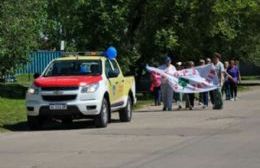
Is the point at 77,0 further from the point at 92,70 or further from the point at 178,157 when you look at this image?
the point at 178,157

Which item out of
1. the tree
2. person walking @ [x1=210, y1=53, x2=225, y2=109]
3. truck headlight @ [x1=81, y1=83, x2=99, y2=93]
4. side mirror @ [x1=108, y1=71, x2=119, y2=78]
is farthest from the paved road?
the tree

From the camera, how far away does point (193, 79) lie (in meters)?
27.5

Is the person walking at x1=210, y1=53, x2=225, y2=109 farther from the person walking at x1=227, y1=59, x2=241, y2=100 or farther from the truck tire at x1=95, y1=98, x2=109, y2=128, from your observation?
the truck tire at x1=95, y1=98, x2=109, y2=128

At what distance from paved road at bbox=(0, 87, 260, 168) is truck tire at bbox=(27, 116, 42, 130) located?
19.9 inches

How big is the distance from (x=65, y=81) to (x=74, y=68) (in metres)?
1.24

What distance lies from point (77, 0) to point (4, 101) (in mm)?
7829

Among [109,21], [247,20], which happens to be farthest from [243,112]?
[247,20]

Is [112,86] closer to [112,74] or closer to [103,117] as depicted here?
[112,74]

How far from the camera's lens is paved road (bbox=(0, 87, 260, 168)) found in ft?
39.8

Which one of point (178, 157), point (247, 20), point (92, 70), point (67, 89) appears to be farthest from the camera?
point (247, 20)

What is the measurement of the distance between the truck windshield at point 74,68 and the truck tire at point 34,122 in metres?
1.42

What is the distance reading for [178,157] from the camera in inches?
496

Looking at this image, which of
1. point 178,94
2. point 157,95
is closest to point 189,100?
point 178,94

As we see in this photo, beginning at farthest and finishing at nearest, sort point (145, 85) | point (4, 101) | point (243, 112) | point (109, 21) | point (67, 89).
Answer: point (145, 85) → point (109, 21) → point (4, 101) → point (243, 112) → point (67, 89)
